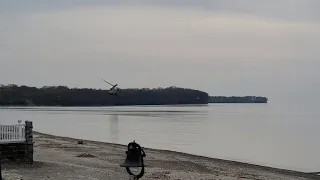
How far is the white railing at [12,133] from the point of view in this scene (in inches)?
664

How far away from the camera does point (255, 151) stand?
40.1 metres

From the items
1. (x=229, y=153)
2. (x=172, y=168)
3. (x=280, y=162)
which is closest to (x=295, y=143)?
(x=229, y=153)

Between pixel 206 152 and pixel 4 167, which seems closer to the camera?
pixel 4 167

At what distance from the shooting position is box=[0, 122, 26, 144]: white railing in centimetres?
1686

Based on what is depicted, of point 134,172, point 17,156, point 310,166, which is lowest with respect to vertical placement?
point 310,166

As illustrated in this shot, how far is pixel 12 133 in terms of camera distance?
1705 cm

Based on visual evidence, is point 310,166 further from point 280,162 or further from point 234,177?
point 234,177

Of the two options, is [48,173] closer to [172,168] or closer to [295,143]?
[172,168]

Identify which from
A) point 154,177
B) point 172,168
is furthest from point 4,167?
point 172,168

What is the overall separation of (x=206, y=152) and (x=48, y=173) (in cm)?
2283

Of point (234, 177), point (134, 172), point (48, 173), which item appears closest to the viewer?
point (134, 172)

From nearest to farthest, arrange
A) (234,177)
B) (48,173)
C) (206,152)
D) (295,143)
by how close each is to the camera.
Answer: (48,173), (234,177), (206,152), (295,143)

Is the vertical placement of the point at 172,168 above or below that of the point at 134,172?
below

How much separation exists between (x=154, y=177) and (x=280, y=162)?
17.4 meters
